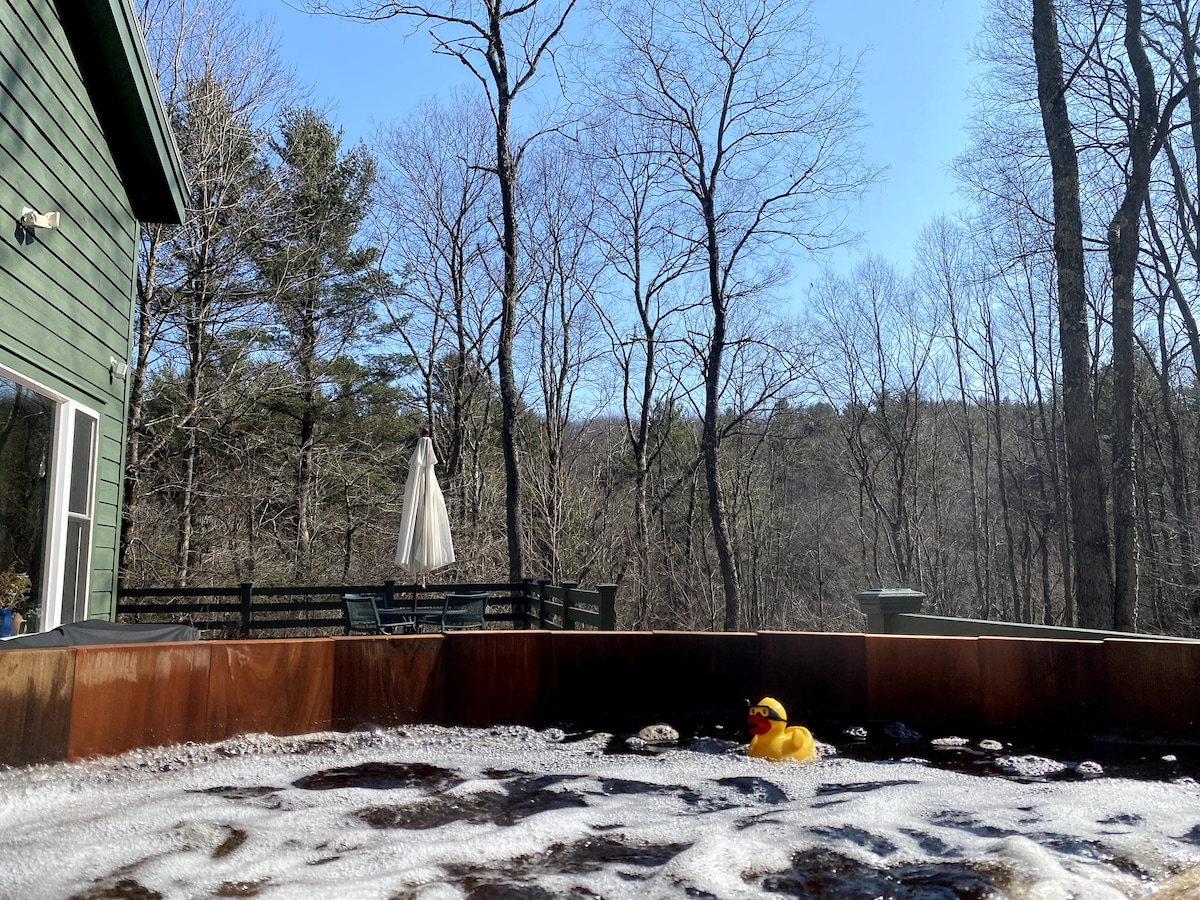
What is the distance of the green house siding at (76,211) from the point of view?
13.8 feet

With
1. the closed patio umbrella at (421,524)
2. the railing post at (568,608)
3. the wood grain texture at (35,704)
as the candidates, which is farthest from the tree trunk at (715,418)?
the wood grain texture at (35,704)

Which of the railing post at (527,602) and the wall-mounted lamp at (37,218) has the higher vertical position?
the wall-mounted lamp at (37,218)

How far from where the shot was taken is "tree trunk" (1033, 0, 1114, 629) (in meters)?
7.20

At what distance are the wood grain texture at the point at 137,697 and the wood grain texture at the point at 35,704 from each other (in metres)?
0.04

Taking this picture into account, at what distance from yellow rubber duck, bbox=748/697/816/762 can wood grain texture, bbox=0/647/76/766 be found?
Answer: 2.74 m

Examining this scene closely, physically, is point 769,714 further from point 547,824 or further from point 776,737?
point 547,824

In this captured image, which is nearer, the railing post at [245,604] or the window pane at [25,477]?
the window pane at [25,477]

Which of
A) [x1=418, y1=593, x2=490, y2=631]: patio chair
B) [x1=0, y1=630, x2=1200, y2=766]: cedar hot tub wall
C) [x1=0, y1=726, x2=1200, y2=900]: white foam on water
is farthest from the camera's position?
[x1=418, y1=593, x2=490, y2=631]: patio chair

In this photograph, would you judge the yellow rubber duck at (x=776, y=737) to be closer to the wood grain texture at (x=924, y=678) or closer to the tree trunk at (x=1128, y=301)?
the wood grain texture at (x=924, y=678)

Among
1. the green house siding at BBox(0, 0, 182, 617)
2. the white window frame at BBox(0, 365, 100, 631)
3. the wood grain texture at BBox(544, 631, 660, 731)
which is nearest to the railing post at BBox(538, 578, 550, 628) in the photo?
the green house siding at BBox(0, 0, 182, 617)

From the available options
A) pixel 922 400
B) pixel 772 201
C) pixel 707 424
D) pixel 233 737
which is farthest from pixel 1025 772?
pixel 922 400

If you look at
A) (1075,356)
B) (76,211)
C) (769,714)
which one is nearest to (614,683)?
(769,714)

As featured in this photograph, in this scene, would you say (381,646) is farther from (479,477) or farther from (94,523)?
(479,477)

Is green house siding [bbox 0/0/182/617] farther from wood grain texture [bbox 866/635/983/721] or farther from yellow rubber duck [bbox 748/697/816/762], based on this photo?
wood grain texture [bbox 866/635/983/721]
